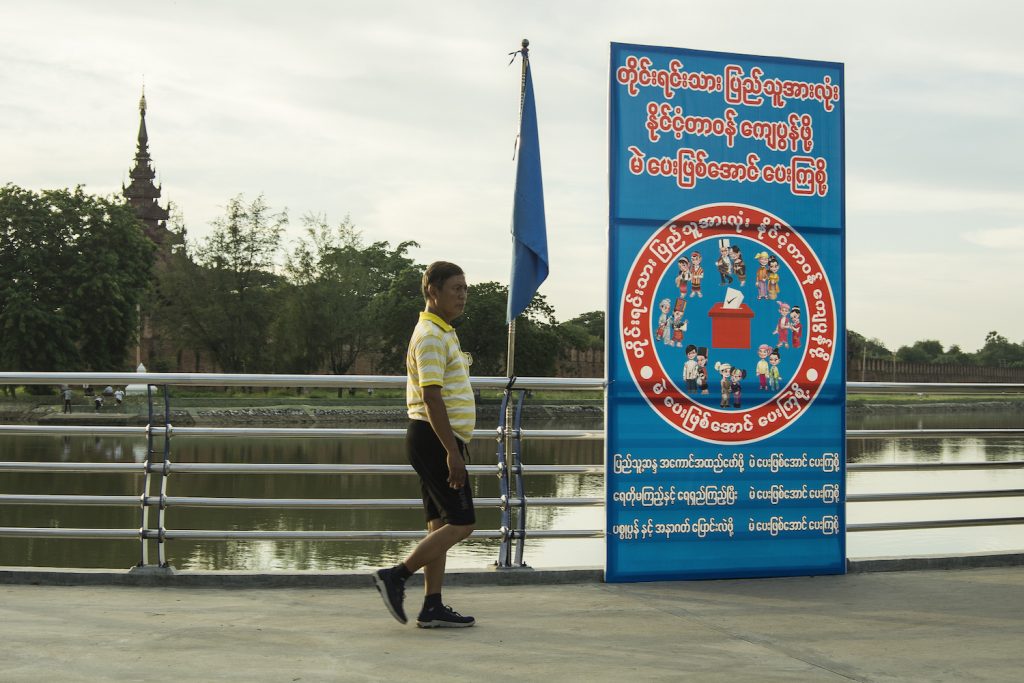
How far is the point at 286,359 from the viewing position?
2292 inches

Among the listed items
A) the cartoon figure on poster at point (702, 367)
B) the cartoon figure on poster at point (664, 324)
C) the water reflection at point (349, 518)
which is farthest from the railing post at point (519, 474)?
the water reflection at point (349, 518)

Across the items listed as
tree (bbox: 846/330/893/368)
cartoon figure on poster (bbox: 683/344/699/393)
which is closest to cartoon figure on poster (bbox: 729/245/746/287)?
cartoon figure on poster (bbox: 683/344/699/393)

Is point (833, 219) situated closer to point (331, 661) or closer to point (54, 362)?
point (331, 661)

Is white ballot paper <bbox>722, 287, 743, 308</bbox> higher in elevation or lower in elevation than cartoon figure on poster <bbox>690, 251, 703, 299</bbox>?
lower

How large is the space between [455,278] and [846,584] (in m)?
2.80

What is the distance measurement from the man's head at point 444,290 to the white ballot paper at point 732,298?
1865mm

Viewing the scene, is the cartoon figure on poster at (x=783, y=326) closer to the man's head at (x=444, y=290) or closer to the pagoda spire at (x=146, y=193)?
the man's head at (x=444, y=290)

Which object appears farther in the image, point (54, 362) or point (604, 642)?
point (54, 362)

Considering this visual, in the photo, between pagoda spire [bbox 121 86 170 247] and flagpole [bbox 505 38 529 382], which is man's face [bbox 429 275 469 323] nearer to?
flagpole [bbox 505 38 529 382]

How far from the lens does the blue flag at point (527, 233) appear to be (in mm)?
6504

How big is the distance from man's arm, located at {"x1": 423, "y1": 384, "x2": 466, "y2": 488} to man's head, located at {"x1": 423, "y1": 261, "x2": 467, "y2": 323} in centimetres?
38

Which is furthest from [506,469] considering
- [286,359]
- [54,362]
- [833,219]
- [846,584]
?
[286,359]

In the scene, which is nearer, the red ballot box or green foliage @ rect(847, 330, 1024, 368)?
the red ballot box

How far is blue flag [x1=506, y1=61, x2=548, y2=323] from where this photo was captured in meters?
6.50
